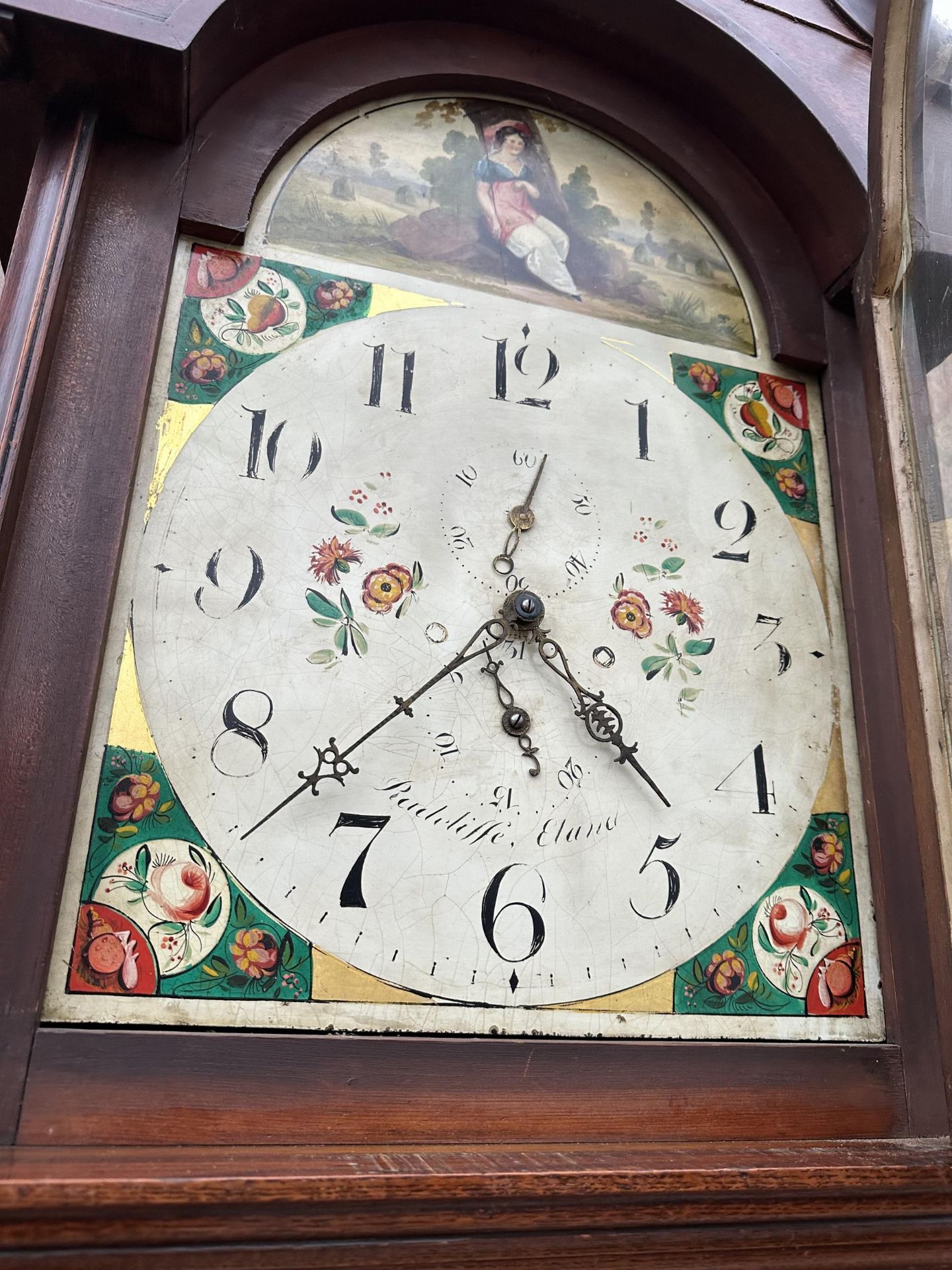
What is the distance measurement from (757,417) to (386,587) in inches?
30.0

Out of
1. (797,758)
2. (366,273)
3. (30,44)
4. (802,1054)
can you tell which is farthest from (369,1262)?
(30,44)

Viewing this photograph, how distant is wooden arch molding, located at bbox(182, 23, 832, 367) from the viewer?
5.56 ft

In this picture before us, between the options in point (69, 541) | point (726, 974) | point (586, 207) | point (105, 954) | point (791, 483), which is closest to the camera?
point (105, 954)

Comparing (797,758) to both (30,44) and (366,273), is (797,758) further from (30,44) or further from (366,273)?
(30,44)

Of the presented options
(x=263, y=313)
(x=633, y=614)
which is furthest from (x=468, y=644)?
(x=263, y=313)

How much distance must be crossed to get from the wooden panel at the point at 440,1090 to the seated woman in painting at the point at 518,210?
1.24m

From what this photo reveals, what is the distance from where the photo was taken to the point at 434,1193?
111 centimetres

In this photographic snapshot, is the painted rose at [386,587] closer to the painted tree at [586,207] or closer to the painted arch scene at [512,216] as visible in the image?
the painted arch scene at [512,216]

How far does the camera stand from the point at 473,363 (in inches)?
67.6

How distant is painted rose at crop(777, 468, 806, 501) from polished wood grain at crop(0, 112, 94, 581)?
45.9 inches

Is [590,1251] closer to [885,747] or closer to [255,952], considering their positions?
[255,952]

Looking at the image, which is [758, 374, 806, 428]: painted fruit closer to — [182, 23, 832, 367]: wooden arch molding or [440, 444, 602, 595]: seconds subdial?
[182, 23, 832, 367]: wooden arch molding

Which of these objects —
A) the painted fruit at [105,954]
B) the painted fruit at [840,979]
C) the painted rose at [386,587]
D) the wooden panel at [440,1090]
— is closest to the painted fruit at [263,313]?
the painted rose at [386,587]

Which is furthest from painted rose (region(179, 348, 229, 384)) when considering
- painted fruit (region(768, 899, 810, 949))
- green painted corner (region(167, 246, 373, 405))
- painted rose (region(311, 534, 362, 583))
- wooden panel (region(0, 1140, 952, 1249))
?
painted fruit (region(768, 899, 810, 949))
